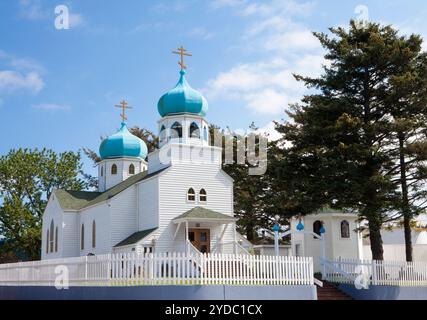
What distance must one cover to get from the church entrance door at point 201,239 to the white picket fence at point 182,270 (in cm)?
911

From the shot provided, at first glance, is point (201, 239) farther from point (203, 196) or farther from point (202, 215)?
point (203, 196)

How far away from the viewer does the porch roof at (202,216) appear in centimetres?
2919

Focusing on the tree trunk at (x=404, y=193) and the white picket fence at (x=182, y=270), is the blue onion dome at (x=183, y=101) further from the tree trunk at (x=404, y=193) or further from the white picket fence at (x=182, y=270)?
the white picket fence at (x=182, y=270)

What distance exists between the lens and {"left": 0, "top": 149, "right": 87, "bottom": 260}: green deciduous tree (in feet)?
160

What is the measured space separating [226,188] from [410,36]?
12.4 metres

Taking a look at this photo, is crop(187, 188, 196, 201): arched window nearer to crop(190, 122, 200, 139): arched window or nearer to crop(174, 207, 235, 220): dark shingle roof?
crop(174, 207, 235, 220): dark shingle roof

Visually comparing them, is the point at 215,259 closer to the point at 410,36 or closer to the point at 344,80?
the point at 344,80

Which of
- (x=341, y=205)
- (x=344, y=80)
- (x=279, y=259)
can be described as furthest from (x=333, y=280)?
(x=344, y=80)

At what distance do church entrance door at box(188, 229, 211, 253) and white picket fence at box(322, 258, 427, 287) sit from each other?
775 cm

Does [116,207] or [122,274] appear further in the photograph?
[116,207]

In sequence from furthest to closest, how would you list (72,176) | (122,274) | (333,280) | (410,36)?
(72,176), (410,36), (333,280), (122,274)

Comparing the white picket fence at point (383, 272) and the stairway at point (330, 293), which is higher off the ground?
the white picket fence at point (383, 272)

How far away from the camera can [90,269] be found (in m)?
21.0

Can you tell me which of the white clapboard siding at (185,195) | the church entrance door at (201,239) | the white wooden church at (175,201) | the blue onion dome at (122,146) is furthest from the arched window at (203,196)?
the blue onion dome at (122,146)
